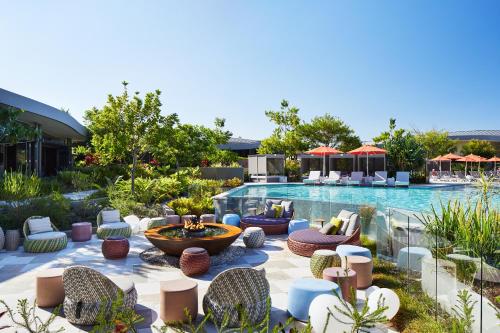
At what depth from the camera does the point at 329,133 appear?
36.2 m

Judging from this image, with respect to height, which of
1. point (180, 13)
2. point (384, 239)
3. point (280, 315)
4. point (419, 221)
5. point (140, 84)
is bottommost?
point (280, 315)

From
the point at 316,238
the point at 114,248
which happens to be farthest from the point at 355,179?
the point at 114,248

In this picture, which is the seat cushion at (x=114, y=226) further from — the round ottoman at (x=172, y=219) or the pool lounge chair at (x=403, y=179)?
the pool lounge chair at (x=403, y=179)

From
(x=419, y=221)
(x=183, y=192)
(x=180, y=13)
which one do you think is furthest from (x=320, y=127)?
(x=419, y=221)

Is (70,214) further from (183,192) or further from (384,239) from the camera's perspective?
(384,239)

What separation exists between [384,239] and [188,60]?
38.4ft

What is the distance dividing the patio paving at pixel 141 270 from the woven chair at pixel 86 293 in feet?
0.54

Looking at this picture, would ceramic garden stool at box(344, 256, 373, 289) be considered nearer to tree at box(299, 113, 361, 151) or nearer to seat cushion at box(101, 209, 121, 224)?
seat cushion at box(101, 209, 121, 224)

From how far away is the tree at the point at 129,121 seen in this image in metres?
15.4

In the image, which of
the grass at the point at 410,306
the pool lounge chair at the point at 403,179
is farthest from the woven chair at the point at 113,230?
the pool lounge chair at the point at 403,179

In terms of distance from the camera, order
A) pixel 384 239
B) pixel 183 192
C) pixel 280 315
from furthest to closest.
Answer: pixel 183 192, pixel 384 239, pixel 280 315

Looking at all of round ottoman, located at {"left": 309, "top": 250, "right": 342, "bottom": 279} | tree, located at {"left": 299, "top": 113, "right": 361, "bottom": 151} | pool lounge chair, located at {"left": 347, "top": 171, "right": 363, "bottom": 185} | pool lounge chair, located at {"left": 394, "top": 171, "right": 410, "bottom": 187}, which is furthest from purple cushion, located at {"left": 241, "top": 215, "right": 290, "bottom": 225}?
tree, located at {"left": 299, "top": 113, "right": 361, "bottom": 151}

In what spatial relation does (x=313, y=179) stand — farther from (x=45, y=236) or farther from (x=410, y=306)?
(x=410, y=306)

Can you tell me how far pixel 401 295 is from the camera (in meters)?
5.66
